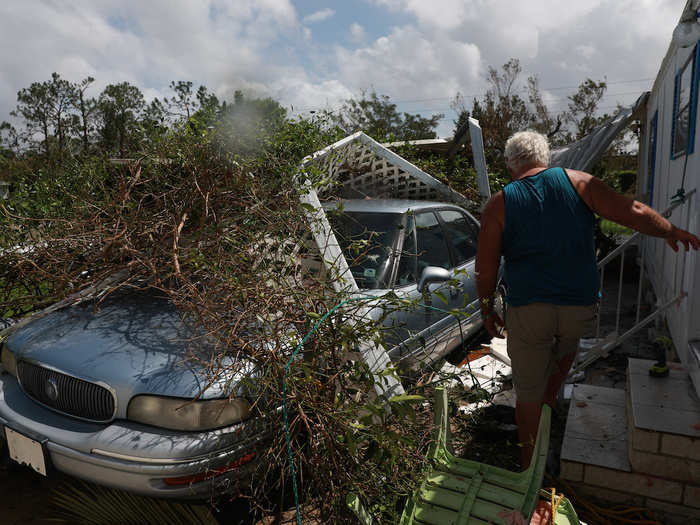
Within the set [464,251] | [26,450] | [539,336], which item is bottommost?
[26,450]

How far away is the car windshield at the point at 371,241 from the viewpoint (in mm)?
3361

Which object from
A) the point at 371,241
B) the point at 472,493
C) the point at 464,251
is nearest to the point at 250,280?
the point at 371,241

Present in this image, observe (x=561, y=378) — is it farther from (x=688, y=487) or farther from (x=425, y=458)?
(x=425, y=458)

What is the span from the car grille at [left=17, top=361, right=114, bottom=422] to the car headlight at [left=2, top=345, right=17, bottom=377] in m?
0.16

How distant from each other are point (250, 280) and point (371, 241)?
1.21 meters

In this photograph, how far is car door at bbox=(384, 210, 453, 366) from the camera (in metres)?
3.14

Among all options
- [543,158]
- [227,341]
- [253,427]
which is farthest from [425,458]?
[543,158]

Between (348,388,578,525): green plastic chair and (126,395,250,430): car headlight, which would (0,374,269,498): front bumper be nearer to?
(126,395,250,430): car headlight

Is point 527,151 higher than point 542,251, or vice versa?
point 527,151

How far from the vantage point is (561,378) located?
2820 mm

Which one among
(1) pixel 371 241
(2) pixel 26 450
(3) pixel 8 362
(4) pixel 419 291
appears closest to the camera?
(2) pixel 26 450

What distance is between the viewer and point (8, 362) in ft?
9.10

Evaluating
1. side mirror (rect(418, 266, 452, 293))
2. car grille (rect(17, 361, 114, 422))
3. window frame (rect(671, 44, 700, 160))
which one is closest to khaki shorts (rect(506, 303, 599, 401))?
side mirror (rect(418, 266, 452, 293))

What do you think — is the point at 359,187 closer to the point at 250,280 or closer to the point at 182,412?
the point at 250,280
